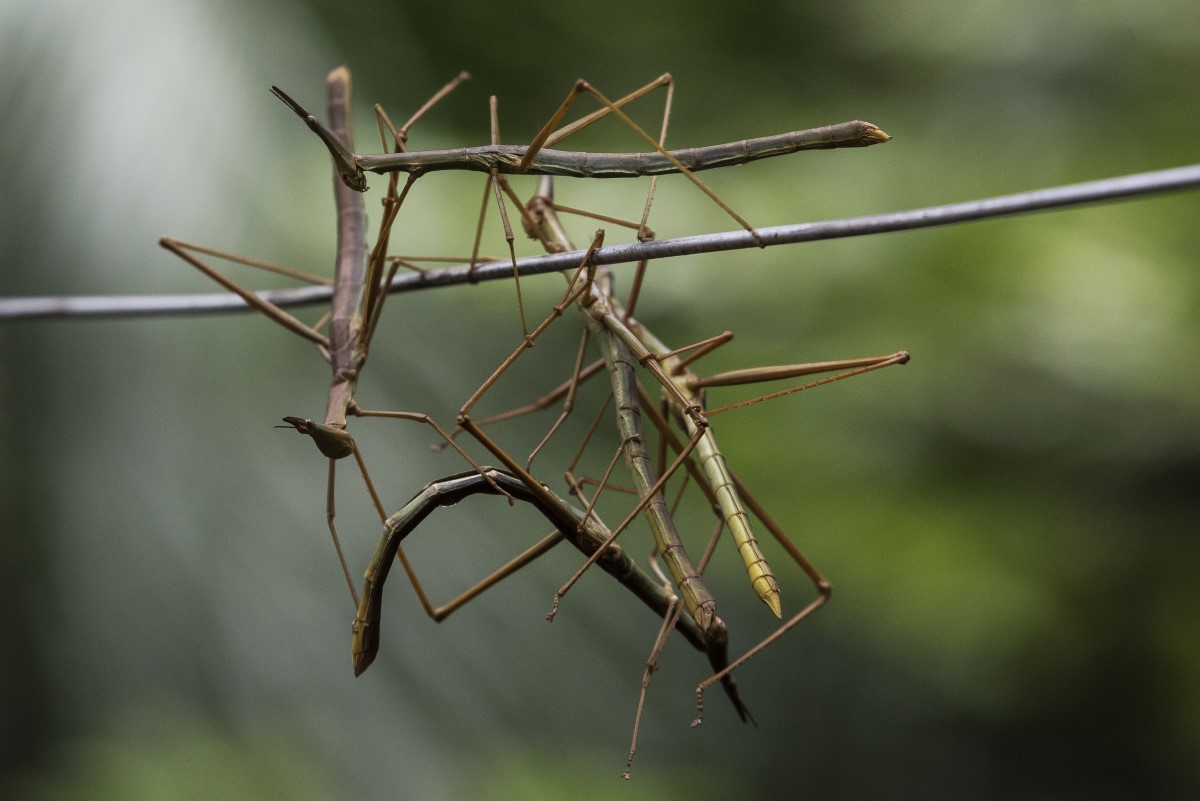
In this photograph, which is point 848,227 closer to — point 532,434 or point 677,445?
point 677,445

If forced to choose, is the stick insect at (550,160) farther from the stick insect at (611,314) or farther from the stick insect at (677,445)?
the stick insect at (677,445)

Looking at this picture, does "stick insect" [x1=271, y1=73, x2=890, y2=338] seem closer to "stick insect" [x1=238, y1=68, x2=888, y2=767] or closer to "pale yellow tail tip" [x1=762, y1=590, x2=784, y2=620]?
"stick insect" [x1=238, y1=68, x2=888, y2=767]

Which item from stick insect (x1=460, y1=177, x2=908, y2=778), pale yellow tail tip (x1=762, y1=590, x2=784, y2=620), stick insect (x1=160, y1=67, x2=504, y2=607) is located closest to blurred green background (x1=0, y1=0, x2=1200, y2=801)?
stick insect (x1=160, y1=67, x2=504, y2=607)

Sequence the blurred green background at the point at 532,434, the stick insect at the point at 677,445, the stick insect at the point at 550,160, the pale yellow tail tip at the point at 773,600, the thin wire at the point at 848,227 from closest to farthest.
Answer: the thin wire at the point at 848,227 < the pale yellow tail tip at the point at 773,600 < the stick insect at the point at 677,445 < the stick insect at the point at 550,160 < the blurred green background at the point at 532,434

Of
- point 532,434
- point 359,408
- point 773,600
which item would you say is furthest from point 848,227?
point 532,434

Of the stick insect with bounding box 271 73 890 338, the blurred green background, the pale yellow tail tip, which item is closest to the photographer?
the pale yellow tail tip

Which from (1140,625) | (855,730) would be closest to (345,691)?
(855,730)

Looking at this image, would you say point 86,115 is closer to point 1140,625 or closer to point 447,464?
point 447,464

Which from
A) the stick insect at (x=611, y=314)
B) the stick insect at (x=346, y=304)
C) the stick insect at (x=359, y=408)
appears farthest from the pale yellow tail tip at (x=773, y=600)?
the stick insect at (x=346, y=304)
